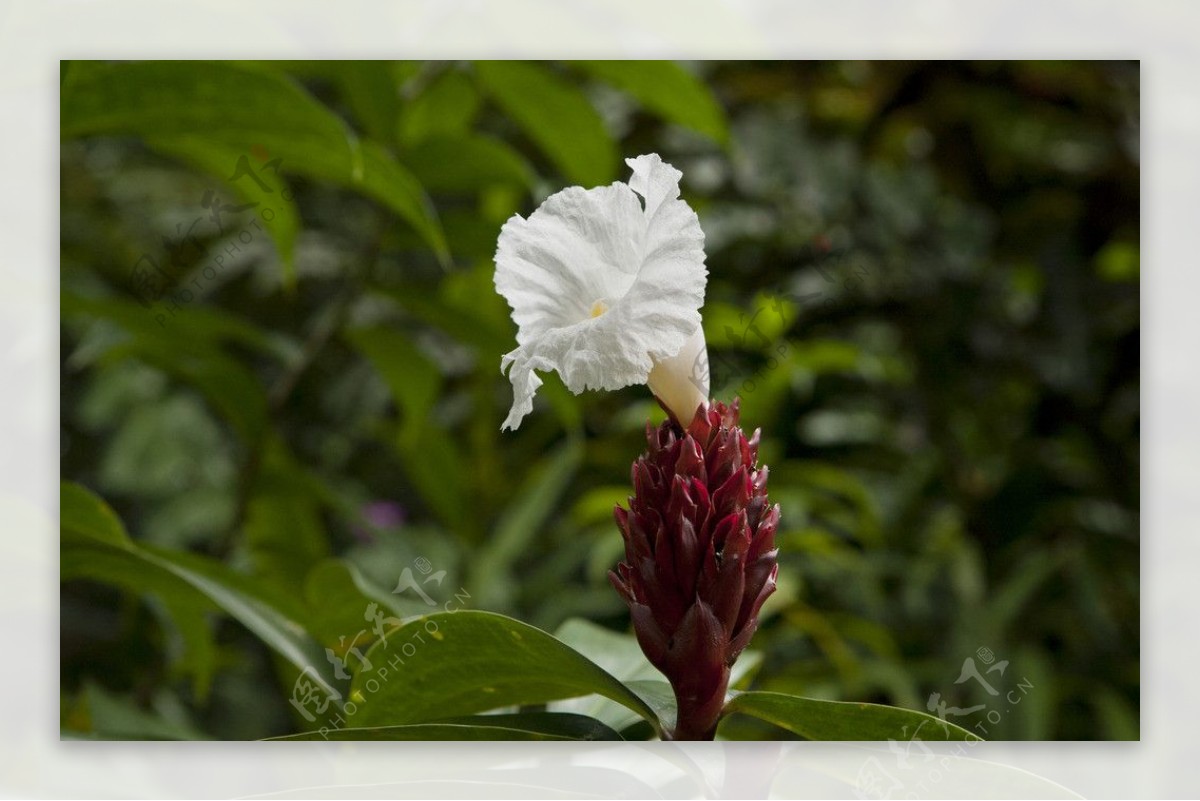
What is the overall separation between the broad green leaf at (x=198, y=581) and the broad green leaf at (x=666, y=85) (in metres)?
0.62

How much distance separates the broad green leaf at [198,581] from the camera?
780 mm

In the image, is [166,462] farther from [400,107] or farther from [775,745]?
[775,745]

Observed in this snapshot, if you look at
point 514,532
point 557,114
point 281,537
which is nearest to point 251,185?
point 557,114

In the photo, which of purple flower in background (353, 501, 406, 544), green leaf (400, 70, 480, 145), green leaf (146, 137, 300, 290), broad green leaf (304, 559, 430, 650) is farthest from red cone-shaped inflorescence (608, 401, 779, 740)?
purple flower in background (353, 501, 406, 544)

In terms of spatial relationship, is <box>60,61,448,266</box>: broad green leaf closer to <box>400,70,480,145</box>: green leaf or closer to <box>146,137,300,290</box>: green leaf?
<box>146,137,300,290</box>: green leaf

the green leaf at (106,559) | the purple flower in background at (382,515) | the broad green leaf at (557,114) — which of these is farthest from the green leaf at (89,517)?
the purple flower in background at (382,515)

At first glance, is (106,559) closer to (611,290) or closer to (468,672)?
(468,672)

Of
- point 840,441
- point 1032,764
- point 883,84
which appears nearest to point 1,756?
point 1032,764

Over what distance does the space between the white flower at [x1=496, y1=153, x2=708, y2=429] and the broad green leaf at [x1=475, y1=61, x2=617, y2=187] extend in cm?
56

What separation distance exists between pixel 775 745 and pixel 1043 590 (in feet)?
3.04

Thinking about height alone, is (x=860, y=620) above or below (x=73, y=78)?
below

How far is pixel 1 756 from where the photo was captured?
3.39 ft

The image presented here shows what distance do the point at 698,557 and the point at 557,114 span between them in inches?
26.6

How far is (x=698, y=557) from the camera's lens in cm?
61
